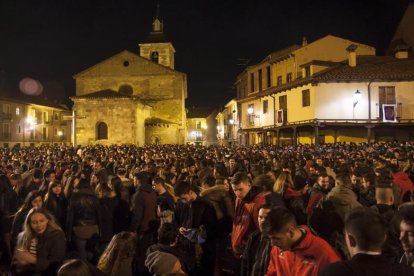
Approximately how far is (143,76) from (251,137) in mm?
16840

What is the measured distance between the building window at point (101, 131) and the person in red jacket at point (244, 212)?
40574mm

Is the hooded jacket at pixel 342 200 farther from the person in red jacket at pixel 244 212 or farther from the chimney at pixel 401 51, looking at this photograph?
the chimney at pixel 401 51

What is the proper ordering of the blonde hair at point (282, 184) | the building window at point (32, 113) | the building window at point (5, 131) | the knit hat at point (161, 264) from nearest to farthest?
the knit hat at point (161, 264)
the blonde hair at point (282, 184)
the building window at point (5, 131)
the building window at point (32, 113)

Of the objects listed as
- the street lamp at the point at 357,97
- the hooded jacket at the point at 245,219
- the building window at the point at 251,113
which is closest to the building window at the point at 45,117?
the building window at the point at 251,113

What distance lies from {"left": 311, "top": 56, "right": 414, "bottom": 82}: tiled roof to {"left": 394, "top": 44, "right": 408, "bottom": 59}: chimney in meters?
4.61

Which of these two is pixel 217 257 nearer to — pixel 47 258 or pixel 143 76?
pixel 47 258

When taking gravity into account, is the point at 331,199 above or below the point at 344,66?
below

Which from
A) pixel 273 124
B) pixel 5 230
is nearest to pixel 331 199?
pixel 5 230

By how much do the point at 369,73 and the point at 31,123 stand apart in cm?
4488

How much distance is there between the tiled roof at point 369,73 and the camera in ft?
91.3

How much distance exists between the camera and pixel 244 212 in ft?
15.6

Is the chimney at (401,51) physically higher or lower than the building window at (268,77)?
higher

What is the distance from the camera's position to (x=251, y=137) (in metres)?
45.2

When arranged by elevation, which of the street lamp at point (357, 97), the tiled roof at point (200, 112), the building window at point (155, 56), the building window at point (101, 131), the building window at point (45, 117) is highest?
the building window at point (155, 56)
